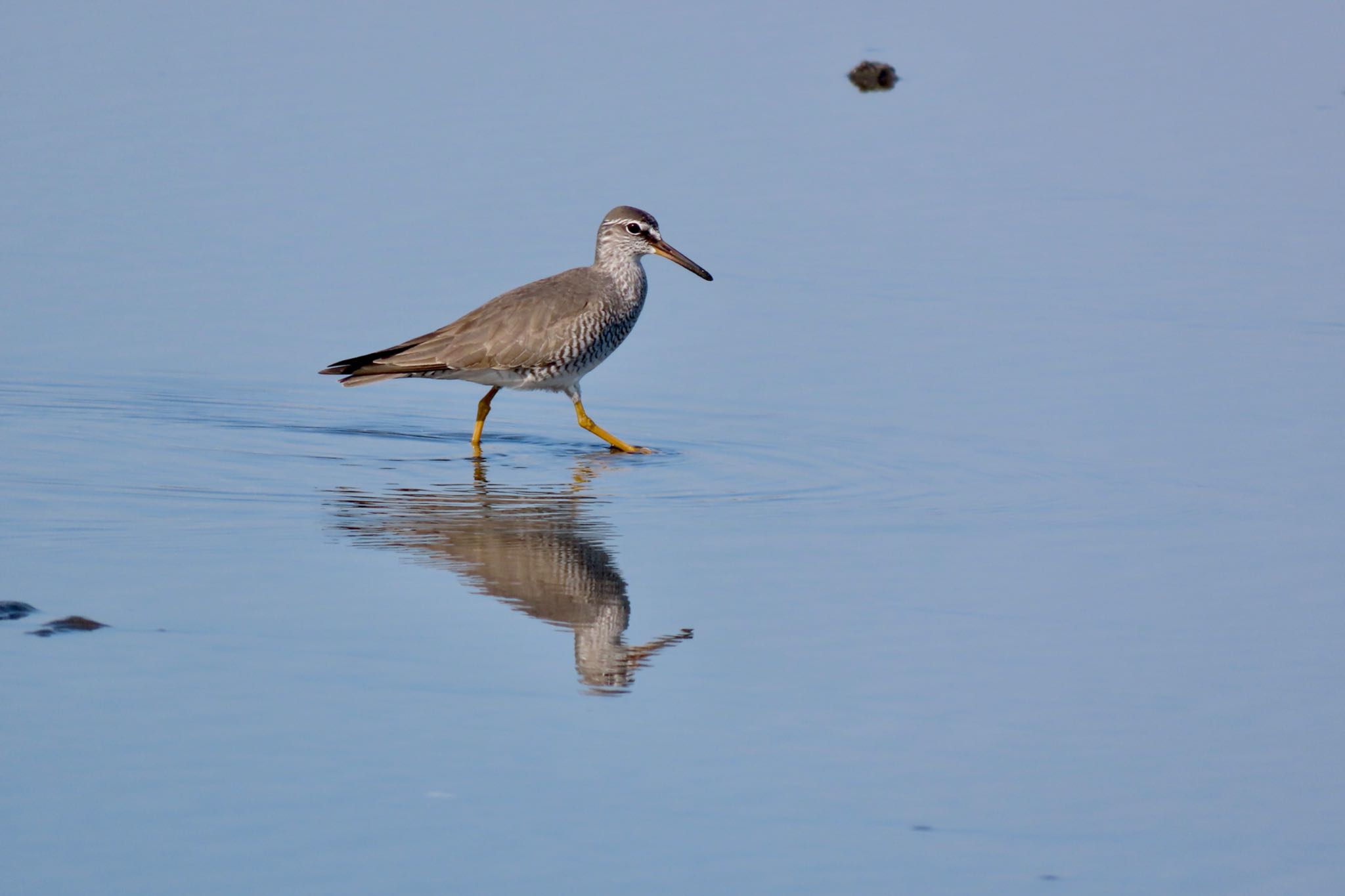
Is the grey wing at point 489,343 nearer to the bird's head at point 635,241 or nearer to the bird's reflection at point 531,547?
the bird's head at point 635,241

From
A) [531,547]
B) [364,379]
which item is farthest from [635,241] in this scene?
[531,547]

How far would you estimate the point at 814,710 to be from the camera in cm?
615

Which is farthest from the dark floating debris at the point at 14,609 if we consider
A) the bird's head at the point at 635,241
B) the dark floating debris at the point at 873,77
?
the dark floating debris at the point at 873,77

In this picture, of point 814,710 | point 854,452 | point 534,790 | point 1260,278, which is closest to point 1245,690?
point 814,710

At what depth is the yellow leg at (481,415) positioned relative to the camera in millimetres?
10492

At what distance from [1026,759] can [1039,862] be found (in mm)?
686

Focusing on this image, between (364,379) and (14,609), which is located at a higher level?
(364,379)

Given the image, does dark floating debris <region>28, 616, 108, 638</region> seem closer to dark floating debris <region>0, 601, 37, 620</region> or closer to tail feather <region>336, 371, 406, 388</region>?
dark floating debris <region>0, 601, 37, 620</region>

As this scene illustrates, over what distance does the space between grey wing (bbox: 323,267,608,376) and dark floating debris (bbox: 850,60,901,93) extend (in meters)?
7.07

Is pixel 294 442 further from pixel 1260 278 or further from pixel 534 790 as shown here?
pixel 1260 278

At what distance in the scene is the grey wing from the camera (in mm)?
10859

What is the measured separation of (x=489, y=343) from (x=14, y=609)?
14.8ft

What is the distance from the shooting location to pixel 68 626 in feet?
21.7

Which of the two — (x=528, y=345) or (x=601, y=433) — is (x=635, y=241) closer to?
(x=528, y=345)
